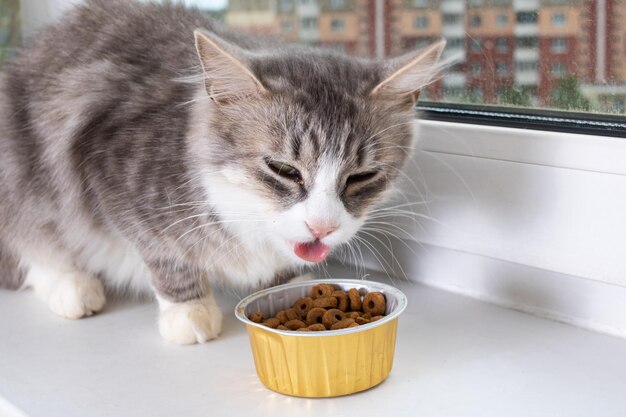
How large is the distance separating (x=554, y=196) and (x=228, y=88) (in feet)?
1.78

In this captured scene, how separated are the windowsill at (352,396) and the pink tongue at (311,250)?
0.56 feet

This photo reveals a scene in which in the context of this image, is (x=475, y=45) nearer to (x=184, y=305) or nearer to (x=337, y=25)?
(x=337, y=25)

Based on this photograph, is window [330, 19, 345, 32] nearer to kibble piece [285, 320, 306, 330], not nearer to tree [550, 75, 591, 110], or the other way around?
tree [550, 75, 591, 110]

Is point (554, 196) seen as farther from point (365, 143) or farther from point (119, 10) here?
point (119, 10)

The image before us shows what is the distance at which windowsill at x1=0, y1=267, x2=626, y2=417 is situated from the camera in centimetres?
102

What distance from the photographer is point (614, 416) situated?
3.20 ft

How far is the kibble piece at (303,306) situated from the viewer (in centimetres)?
114

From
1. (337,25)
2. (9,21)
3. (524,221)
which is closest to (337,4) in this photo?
(337,25)

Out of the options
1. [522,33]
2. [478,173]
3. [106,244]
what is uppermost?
[522,33]

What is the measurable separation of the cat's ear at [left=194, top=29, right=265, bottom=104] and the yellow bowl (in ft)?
1.05

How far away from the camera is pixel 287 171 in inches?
44.5

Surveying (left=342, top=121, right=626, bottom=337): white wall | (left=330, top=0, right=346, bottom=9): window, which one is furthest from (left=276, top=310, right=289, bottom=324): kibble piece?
(left=330, top=0, right=346, bottom=9): window

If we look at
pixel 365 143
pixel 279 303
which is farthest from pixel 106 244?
pixel 365 143

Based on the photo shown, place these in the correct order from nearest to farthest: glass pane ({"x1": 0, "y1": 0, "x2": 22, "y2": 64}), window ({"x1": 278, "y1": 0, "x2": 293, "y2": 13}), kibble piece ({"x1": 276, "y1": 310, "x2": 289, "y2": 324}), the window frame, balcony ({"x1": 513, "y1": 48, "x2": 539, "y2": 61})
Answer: kibble piece ({"x1": 276, "y1": 310, "x2": 289, "y2": 324}) → the window frame → balcony ({"x1": 513, "y1": 48, "x2": 539, "y2": 61}) → window ({"x1": 278, "y1": 0, "x2": 293, "y2": 13}) → glass pane ({"x1": 0, "y1": 0, "x2": 22, "y2": 64})
